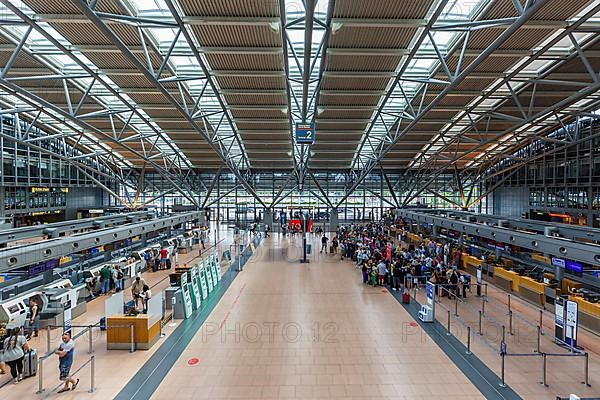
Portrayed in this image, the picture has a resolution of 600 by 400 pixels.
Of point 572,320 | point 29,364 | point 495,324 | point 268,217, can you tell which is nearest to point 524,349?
point 572,320

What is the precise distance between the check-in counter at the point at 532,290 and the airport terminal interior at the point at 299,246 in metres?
0.08

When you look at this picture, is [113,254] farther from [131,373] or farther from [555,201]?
[555,201]

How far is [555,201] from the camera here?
29328 millimetres

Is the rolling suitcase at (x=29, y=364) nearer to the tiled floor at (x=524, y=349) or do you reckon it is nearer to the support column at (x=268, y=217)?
the tiled floor at (x=524, y=349)

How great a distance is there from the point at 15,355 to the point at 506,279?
16.5 m

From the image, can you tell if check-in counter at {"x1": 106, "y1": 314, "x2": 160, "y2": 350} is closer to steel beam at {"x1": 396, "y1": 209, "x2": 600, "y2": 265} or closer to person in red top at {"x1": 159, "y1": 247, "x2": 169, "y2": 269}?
person in red top at {"x1": 159, "y1": 247, "x2": 169, "y2": 269}

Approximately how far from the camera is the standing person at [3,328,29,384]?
300 inches

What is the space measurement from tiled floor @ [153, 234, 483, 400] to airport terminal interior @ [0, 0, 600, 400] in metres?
0.07

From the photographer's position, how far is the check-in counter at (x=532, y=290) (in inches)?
529

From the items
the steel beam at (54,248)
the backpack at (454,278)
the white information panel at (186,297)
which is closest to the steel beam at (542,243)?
the backpack at (454,278)

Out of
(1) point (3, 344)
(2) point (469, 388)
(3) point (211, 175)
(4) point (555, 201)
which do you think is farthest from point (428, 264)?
(3) point (211, 175)

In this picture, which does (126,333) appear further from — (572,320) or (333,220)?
(333,220)

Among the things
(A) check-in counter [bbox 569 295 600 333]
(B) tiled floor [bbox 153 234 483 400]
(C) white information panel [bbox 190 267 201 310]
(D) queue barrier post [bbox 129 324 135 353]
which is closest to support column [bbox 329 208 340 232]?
(B) tiled floor [bbox 153 234 483 400]

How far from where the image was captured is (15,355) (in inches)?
301
